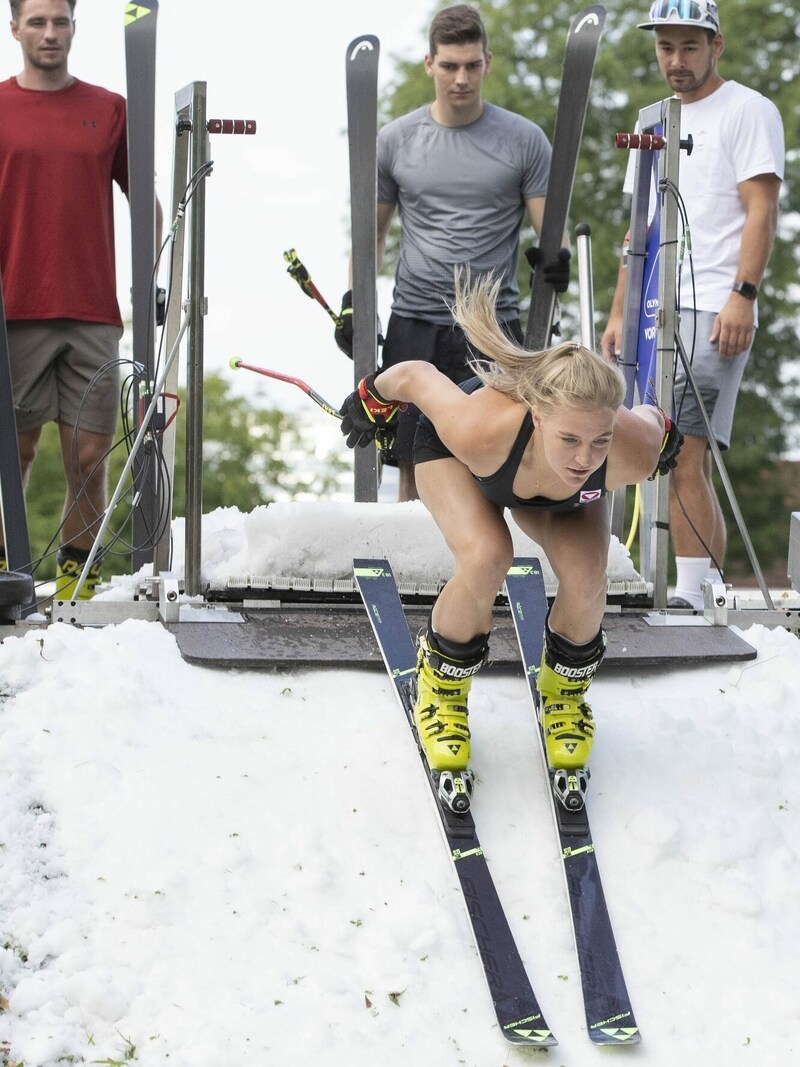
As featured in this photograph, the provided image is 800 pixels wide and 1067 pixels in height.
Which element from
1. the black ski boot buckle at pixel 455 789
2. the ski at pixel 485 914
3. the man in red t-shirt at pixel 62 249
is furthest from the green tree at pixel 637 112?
the black ski boot buckle at pixel 455 789

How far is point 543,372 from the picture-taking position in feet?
11.1

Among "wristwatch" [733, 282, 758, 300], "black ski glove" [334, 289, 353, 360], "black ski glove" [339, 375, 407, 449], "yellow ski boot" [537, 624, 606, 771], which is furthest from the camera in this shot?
"black ski glove" [334, 289, 353, 360]

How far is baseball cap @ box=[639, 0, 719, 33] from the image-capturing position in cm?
536

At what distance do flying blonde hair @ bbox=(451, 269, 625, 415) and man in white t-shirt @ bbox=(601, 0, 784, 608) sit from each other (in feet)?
6.30

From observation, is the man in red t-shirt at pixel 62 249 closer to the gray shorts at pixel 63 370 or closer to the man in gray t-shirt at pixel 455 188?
the gray shorts at pixel 63 370

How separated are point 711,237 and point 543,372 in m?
2.41

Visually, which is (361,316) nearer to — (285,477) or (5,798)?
(5,798)

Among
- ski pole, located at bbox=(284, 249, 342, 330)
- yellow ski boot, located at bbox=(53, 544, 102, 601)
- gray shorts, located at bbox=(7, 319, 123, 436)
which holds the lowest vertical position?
yellow ski boot, located at bbox=(53, 544, 102, 601)

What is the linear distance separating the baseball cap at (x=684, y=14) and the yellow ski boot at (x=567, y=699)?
281cm

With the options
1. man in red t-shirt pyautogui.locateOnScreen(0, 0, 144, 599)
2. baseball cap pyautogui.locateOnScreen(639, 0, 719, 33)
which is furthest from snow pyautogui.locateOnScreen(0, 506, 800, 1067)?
baseball cap pyautogui.locateOnScreen(639, 0, 719, 33)

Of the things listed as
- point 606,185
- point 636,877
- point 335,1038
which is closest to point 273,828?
point 335,1038

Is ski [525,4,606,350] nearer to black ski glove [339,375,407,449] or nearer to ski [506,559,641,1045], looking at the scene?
black ski glove [339,375,407,449]

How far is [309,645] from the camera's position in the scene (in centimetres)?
448

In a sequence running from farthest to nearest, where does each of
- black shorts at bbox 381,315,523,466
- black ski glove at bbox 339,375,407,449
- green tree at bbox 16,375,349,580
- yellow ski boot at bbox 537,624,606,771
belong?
green tree at bbox 16,375,349,580
black shorts at bbox 381,315,523,466
black ski glove at bbox 339,375,407,449
yellow ski boot at bbox 537,624,606,771
